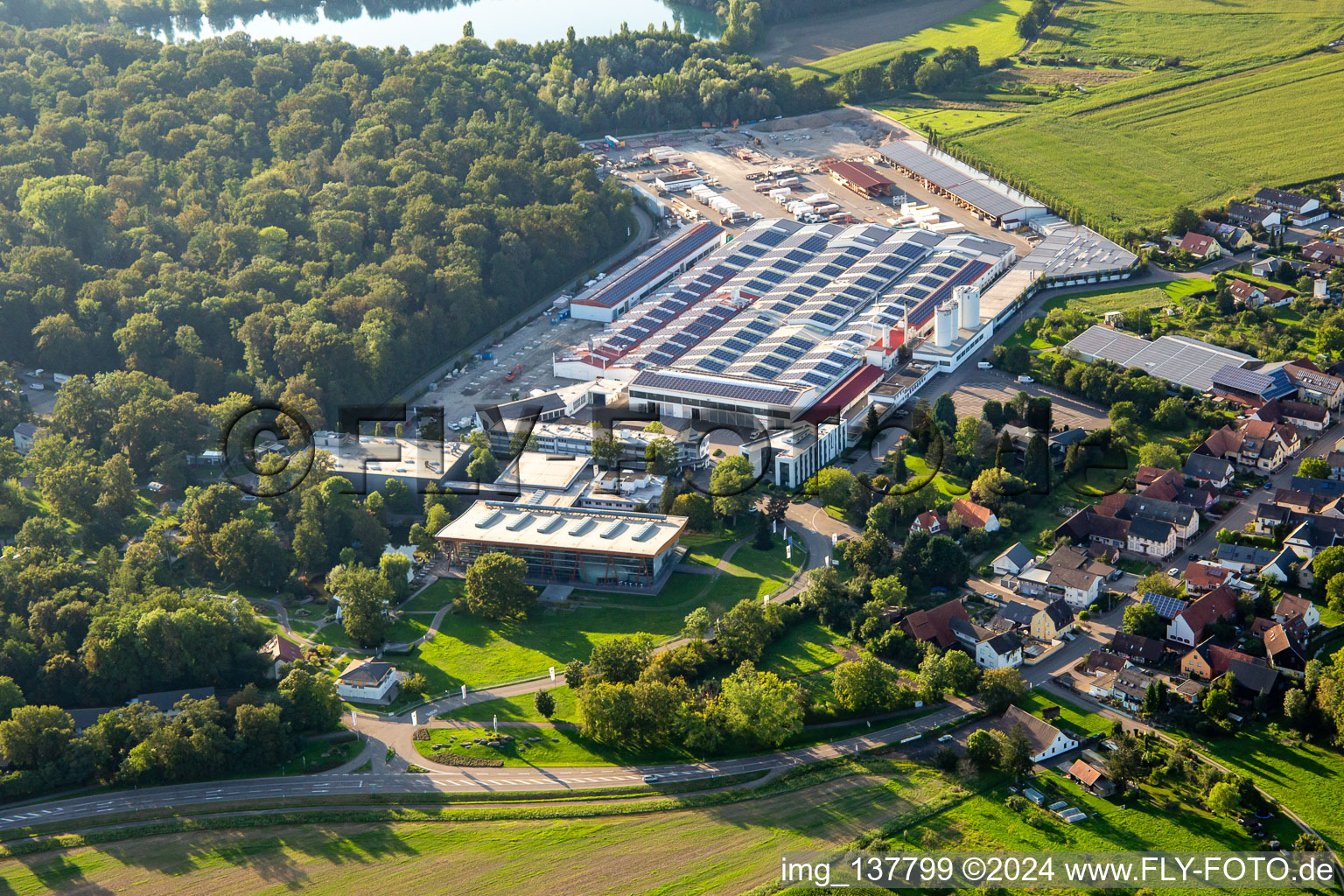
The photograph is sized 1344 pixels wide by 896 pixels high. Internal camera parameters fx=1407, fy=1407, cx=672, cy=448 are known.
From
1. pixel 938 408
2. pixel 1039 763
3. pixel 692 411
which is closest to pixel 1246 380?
pixel 938 408

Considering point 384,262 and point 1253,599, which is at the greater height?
point 384,262

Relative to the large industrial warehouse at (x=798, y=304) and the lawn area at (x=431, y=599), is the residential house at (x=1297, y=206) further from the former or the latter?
the lawn area at (x=431, y=599)

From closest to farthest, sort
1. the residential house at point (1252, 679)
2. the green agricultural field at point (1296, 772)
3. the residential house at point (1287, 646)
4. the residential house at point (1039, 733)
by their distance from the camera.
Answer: the green agricultural field at point (1296, 772)
the residential house at point (1039, 733)
the residential house at point (1252, 679)
the residential house at point (1287, 646)

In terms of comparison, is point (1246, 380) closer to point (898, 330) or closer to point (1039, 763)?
Result: point (898, 330)

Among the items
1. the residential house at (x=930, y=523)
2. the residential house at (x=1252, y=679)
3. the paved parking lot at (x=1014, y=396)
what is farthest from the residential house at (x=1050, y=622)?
the paved parking lot at (x=1014, y=396)

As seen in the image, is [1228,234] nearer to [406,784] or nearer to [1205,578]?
[1205,578]

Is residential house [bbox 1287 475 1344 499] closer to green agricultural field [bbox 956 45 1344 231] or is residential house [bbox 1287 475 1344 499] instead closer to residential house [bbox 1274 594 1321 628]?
residential house [bbox 1274 594 1321 628]

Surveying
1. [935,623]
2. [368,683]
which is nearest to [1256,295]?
[935,623]
